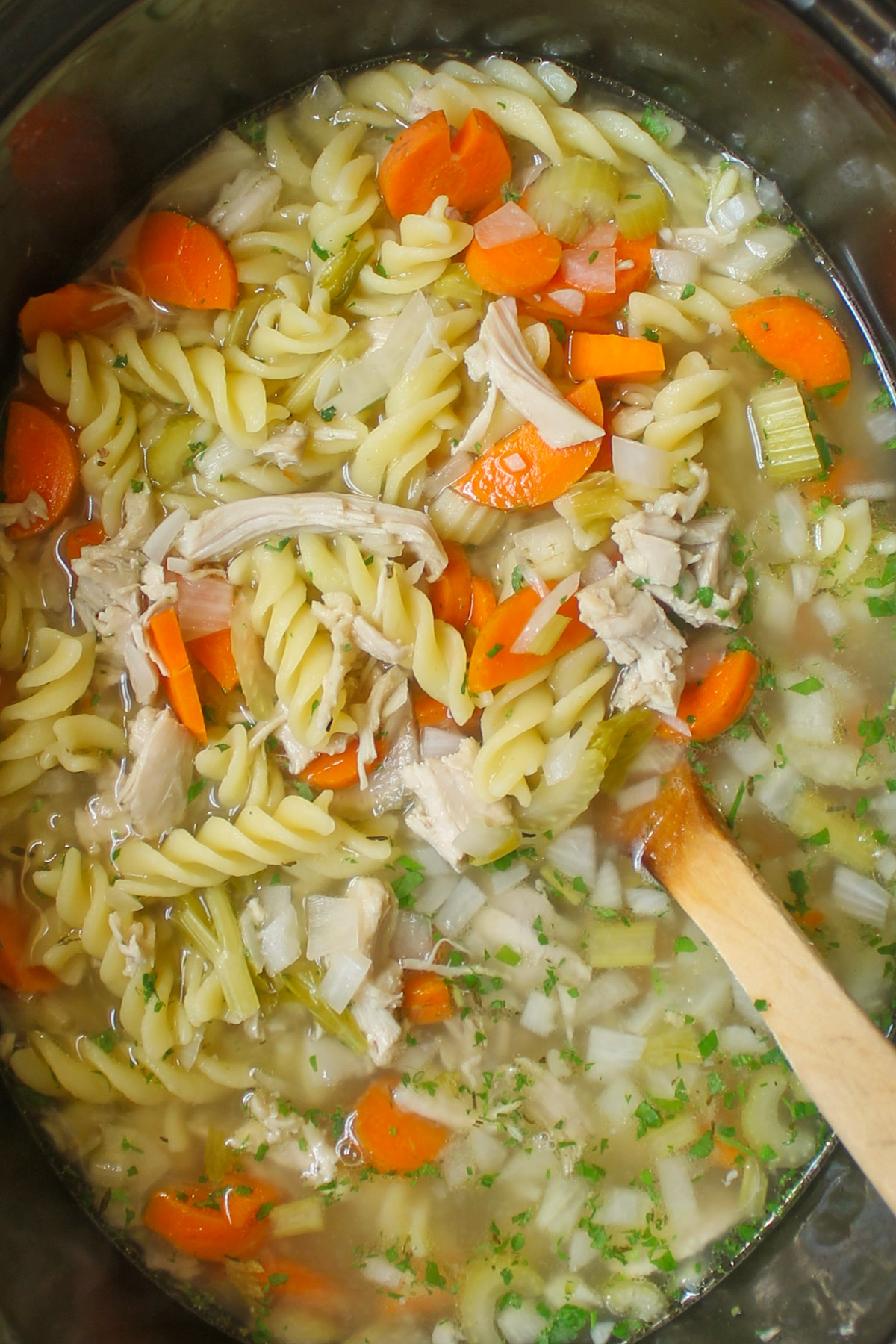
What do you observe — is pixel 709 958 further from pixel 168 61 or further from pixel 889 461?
pixel 168 61

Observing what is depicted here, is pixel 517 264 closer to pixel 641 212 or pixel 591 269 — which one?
pixel 591 269

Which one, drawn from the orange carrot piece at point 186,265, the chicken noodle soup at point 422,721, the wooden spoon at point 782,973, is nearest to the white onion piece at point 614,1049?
the chicken noodle soup at point 422,721

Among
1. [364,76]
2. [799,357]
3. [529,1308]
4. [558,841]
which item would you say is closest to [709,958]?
[558,841]

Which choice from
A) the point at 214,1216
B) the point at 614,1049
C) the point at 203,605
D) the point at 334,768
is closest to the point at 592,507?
the point at 334,768

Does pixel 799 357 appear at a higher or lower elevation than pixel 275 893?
higher

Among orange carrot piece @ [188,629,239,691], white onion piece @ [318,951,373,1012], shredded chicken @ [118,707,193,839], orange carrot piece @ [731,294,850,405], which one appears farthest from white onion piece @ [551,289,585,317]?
white onion piece @ [318,951,373,1012]

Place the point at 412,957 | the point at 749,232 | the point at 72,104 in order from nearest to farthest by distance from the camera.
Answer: the point at 72,104 < the point at 412,957 < the point at 749,232

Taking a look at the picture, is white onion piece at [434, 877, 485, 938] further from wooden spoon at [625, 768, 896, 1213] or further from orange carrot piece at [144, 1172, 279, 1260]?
orange carrot piece at [144, 1172, 279, 1260]
